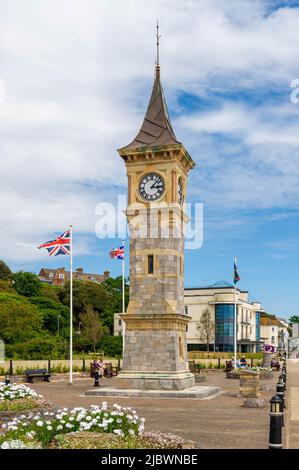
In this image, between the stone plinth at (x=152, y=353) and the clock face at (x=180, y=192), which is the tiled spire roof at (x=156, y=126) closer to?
the clock face at (x=180, y=192)

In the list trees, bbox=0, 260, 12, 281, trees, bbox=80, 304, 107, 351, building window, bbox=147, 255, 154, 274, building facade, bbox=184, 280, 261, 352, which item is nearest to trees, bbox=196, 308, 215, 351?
building facade, bbox=184, 280, 261, 352

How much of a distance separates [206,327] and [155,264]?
62.2m

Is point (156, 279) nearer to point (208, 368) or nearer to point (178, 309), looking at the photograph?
point (178, 309)

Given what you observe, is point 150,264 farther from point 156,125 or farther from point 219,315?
point 219,315

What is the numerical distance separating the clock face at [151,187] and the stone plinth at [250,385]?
9.30 meters

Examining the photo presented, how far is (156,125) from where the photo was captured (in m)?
30.7

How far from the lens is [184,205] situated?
30.6 m

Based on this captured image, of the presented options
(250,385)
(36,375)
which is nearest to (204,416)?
(250,385)

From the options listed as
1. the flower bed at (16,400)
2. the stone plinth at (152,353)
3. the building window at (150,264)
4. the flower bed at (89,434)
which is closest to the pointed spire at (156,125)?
the building window at (150,264)

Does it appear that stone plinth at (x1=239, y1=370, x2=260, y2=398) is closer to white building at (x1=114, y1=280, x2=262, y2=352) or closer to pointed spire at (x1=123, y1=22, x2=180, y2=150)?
pointed spire at (x1=123, y1=22, x2=180, y2=150)

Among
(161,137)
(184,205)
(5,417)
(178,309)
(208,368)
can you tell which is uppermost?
(161,137)

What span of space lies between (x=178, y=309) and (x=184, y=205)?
17.3ft

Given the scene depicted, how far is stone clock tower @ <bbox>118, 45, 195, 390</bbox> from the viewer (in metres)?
27.8
